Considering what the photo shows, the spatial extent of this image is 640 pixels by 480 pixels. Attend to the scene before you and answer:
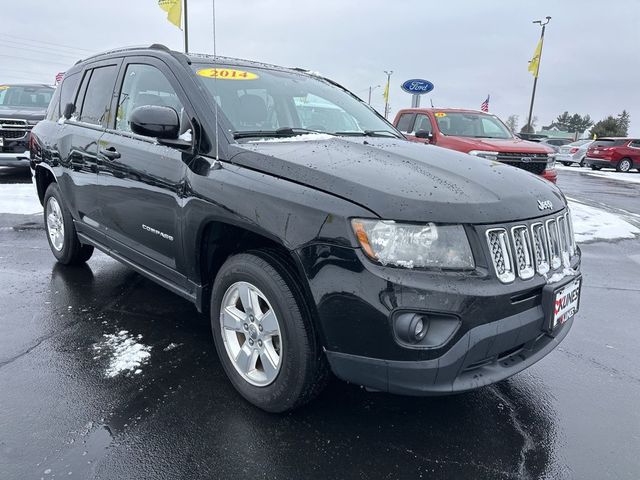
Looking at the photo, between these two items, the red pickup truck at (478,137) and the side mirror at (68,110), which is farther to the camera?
the red pickup truck at (478,137)

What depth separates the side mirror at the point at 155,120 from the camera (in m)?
2.67

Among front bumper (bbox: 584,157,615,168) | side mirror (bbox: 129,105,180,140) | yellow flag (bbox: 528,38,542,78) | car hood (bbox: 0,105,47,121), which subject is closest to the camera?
side mirror (bbox: 129,105,180,140)

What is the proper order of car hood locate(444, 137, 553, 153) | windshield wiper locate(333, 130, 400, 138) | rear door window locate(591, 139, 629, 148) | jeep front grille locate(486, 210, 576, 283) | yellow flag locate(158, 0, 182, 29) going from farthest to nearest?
rear door window locate(591, 139, 629, 148), yellow flag locate(158, 0, 182, 29), car hood locate(444, 137, 553, 153), windshield wiper locate(333, 130, 400, 138), jeep front grille locate(486, 210, 576, 283)

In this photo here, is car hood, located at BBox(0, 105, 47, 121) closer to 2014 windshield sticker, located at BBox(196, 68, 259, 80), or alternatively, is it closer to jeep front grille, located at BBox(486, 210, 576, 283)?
2014 windshield sticker, located at BBox(196, 68, 259, 80)

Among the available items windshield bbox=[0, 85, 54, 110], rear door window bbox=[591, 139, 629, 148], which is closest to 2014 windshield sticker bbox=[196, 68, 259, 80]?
windshield bbox=[0, 85, 54, 110]

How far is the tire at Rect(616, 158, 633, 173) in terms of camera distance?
22.0 meters

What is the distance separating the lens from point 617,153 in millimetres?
21828

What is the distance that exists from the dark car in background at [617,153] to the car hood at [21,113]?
22023 millimetres

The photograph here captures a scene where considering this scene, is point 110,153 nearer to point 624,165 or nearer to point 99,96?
point 99,96

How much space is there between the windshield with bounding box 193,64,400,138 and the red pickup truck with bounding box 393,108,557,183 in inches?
193

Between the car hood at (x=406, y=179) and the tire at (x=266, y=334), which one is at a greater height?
the car hood at (x=406, y=179)

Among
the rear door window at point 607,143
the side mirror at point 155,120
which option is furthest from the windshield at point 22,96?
the rear door window at point 607,143

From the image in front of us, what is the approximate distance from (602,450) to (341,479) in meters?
1.29

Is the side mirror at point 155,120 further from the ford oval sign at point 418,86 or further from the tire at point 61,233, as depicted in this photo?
the ford oval sign at point 418,86
